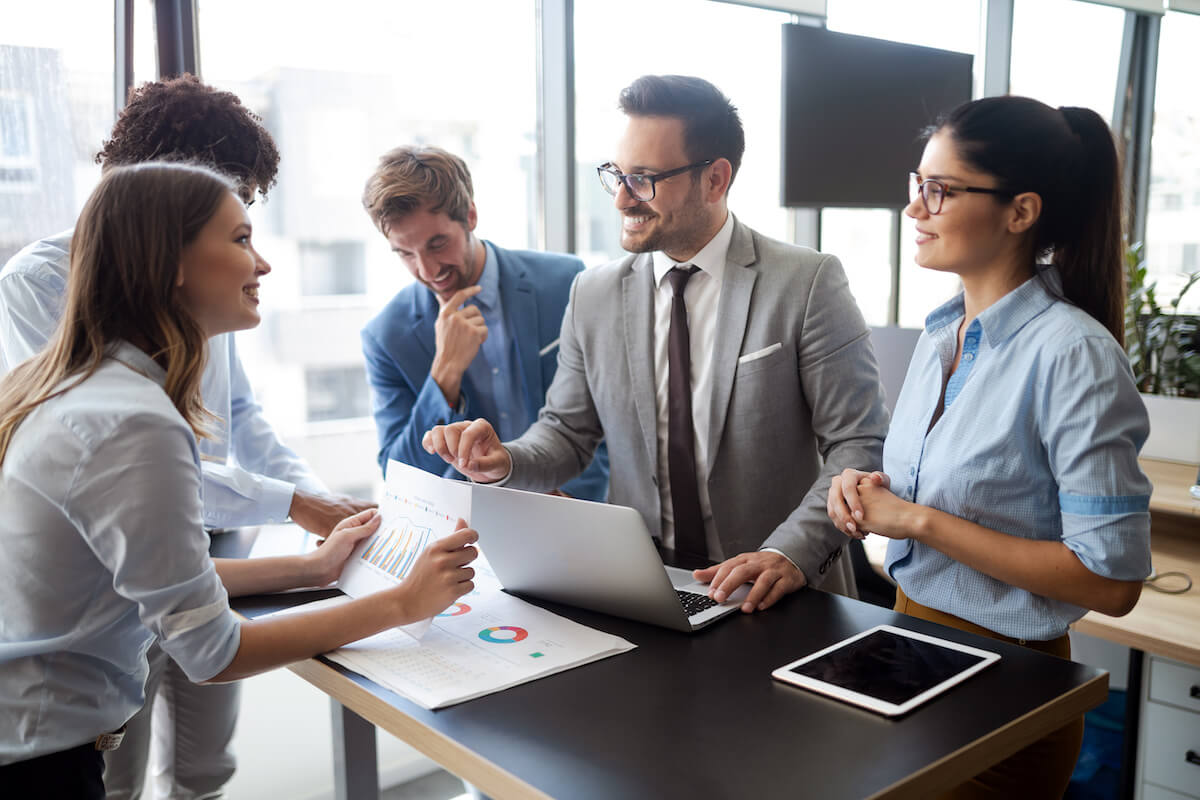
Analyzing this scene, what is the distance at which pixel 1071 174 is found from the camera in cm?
142

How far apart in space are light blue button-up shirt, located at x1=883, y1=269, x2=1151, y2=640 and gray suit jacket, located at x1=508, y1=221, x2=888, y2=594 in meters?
0.24

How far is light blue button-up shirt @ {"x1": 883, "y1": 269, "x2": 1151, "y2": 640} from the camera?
1.28 meters

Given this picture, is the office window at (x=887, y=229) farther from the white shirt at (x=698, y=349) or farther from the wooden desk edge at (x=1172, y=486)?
the white shirt at (x=698, y=349)

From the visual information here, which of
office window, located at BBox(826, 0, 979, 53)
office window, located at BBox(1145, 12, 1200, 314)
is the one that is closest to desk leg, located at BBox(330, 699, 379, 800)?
office window, located at BBox(826, 0, 979, 53)

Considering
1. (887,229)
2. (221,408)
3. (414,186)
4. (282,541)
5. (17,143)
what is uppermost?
(17,143)

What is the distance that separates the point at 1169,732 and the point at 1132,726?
91mm

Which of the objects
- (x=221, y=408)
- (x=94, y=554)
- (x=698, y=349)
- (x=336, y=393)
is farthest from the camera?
(x=336, y=393)

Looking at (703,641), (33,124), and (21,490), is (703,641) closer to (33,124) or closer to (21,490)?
(21,490)

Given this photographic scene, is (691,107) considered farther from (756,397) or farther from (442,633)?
(442,633)

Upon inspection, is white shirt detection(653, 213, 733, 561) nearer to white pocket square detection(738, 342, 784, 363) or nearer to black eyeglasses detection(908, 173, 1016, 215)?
white pocket square detection(738, 342, 784, 363)

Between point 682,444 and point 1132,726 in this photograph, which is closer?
point 682,444

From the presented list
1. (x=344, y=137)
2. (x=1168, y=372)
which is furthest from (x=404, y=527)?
(x=1168, y=372)

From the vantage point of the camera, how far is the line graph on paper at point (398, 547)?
1.44m

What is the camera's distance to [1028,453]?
1373 millimetres
